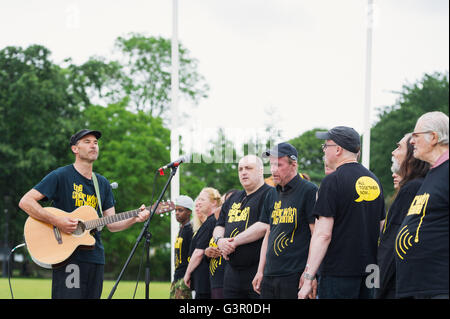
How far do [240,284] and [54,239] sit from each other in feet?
6.62

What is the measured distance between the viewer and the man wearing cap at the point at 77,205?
5879mm

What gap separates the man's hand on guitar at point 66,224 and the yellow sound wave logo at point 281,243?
6.68 ft

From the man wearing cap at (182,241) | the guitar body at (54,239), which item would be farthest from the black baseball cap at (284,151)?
the man wearing cap at (182,241)

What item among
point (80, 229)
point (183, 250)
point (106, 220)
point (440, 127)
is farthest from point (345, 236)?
point (183, 250)

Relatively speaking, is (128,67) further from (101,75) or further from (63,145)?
(63,145)

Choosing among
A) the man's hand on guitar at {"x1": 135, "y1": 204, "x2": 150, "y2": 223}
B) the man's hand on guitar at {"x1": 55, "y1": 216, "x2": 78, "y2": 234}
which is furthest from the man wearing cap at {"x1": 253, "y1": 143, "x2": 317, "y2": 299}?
the man's hand on guitar at {"x1": 55, "y1": 216, "x2": 78, "y2": 234}

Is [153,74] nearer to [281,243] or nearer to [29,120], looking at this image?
[29,120]

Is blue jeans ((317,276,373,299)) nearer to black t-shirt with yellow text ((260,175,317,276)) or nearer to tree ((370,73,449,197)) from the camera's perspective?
black t-shirt with yellow text ((260,175,317,276))

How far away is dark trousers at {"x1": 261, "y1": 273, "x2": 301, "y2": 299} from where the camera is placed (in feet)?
18.1

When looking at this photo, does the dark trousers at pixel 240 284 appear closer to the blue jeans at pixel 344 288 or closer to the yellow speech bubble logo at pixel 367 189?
the blue jeans at pixel 344 288

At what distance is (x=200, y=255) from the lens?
25.5 ft

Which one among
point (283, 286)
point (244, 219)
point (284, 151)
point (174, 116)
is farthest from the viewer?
point (174, 116)

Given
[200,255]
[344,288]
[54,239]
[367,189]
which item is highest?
[367,189]

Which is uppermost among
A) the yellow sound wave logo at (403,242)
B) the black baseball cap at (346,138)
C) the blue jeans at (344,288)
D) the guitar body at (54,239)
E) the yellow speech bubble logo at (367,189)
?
the black baseball cap at (346,138)
